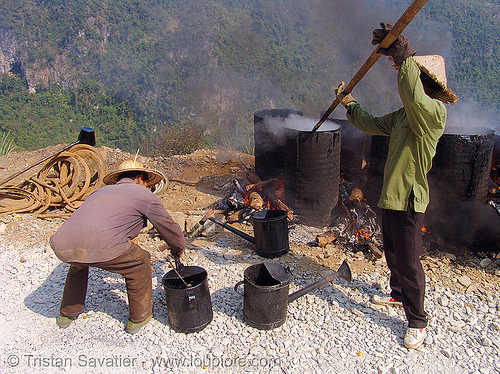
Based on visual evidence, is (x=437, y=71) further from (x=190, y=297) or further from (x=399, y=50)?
(x=190, y=297)

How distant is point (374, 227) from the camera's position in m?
5.20

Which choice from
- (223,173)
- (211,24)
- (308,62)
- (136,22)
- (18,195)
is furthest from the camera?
(136,22)

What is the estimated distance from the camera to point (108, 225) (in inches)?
125

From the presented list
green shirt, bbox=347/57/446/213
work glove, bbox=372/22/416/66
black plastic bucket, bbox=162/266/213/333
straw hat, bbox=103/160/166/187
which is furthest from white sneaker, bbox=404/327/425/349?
straw hat, bbox=103/160/166/187

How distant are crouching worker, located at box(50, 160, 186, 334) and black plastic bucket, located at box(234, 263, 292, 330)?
797mm

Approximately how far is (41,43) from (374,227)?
206 feet

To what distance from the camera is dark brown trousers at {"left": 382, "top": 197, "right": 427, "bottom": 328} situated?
315 cm

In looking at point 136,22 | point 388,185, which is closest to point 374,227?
point 388,185

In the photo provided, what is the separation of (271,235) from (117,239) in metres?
2.04

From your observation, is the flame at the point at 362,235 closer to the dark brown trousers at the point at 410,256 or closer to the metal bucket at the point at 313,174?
the metal bucket at the point at 313,174

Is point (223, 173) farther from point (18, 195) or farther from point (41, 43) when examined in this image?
Result: point (41, 43)

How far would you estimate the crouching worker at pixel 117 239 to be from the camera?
3131 mm

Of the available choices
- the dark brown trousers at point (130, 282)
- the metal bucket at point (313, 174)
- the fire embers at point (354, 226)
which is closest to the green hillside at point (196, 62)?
the metal bucket at point (313, 174)

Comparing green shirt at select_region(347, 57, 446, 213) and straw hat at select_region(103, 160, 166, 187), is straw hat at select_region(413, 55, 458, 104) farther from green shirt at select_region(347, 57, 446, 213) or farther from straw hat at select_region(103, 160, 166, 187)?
straw hat at select_region(103, 160, 166, 187)
